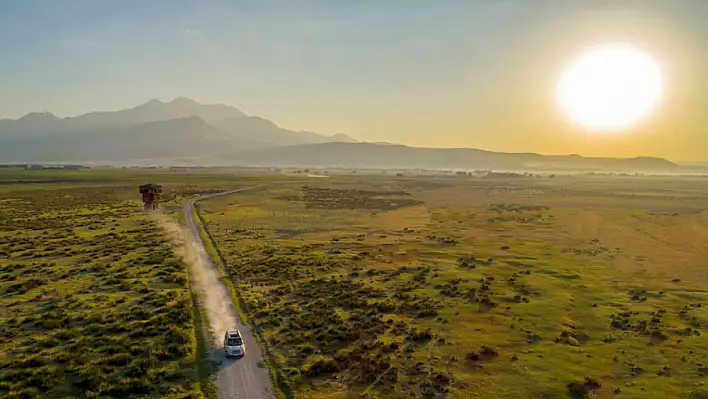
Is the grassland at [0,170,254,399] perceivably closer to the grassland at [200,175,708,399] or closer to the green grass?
the green grass

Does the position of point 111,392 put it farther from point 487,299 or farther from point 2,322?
point 487,299

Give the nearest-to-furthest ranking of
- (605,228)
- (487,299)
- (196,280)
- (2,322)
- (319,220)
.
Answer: (2,322)
(487,299)
(196,280)
(605,228)
(319,220)

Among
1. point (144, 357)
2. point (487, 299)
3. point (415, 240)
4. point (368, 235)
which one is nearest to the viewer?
point (144, 357)

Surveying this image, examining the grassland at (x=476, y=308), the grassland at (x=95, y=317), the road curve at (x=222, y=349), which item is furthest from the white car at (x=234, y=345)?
the grassland at (x=476, y=308)

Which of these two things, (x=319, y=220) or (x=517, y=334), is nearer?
(x=517, y=334)

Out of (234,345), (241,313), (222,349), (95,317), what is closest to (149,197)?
(95,317)

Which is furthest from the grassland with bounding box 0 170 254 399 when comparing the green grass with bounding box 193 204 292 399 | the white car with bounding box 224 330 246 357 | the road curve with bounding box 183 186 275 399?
the green grass with bounding box 193 204 292 399

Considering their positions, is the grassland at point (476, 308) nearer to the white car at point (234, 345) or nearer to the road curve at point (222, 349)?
the road curve at point (222, 349)

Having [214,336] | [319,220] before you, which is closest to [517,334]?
[214,336]
